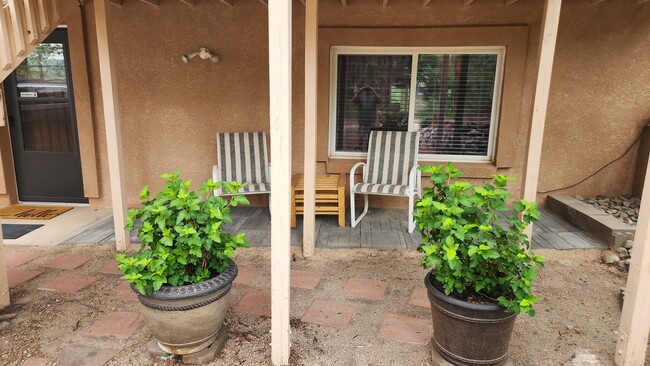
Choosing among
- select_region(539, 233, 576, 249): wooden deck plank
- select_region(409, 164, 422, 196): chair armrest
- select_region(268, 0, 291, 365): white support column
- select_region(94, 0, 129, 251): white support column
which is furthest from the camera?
select_region(409, 164, 422, 196): chair armrest

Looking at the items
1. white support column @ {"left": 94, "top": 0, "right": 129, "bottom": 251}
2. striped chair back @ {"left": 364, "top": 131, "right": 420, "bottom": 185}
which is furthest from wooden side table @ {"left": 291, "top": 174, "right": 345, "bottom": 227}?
white support column @ {"left": 94, "top": 0, "right": 129, "bottom": 251}

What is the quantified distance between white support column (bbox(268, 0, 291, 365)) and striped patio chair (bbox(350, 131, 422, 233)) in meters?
2.07

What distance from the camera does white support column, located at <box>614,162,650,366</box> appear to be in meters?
1.87

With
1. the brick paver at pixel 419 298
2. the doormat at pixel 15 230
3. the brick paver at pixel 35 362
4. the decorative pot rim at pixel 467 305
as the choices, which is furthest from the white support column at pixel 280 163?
the doormat at pixel 15 230

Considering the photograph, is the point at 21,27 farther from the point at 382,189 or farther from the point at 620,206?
the point at 620,206

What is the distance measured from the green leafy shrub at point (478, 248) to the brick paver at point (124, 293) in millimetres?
1997

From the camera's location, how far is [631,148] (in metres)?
4.17

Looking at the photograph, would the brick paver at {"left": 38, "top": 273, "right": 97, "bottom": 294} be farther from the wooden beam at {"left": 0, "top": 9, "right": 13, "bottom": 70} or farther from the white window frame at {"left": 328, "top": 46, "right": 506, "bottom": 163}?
the white window frame at {"left": 328, "top": 46, "right": 506, "bottom": 163}

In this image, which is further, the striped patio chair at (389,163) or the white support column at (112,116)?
the striped patio chair at (389,163)

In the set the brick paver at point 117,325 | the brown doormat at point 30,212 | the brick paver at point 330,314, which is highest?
the brown doormat at point 30,212

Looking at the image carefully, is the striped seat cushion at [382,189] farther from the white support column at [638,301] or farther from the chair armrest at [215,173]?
the white support column at [638,301]

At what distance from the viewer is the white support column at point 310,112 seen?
298 cm

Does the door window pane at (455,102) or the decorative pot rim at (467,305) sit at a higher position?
the door window pane at (455,102)

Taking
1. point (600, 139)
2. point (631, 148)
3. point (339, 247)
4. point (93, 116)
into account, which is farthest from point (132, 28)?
point (631, 148)
